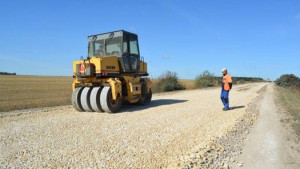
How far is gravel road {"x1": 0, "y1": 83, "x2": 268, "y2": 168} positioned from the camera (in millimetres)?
4109

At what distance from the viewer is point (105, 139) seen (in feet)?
17.7

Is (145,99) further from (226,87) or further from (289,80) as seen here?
(289,80)

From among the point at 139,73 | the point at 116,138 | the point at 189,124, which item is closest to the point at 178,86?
the point at 139,73

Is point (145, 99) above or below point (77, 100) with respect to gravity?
below

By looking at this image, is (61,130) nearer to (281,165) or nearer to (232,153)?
(232,153)

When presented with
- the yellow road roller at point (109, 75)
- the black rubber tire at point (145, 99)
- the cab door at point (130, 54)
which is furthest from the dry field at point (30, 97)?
the cab door at point (130, 54)

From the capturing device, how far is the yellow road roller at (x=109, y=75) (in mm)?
9000

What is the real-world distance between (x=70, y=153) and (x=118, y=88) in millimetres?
4778

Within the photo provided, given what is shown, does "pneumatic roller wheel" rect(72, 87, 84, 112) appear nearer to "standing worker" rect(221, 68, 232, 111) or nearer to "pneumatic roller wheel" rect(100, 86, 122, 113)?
"pneumatic roller wheel" rect(100, 86, 122, 113)

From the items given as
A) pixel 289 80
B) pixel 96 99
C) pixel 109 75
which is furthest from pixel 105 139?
pixel 289 80

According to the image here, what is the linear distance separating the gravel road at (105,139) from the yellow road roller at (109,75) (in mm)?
976

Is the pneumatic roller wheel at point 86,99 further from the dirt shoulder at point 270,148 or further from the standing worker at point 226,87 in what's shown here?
the dirt shoulder at point 270,148

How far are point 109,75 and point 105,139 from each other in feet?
14.1

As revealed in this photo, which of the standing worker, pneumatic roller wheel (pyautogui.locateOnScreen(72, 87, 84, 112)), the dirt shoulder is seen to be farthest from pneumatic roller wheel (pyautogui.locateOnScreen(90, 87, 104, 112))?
the dirt shoulder
